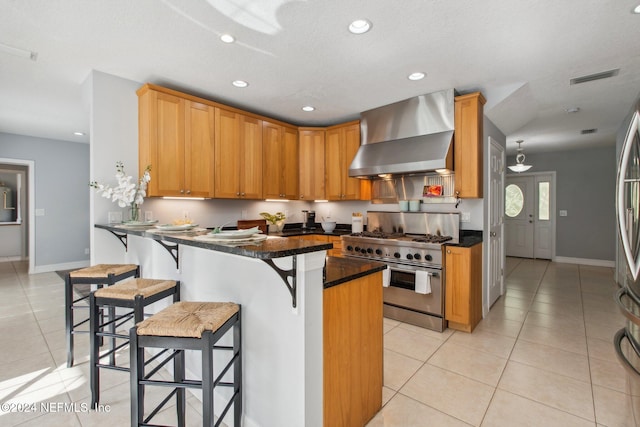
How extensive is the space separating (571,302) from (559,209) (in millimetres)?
3675

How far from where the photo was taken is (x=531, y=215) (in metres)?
7.08

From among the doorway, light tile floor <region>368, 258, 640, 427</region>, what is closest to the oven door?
light tile floor <region>368, 258, 640, 427</region>

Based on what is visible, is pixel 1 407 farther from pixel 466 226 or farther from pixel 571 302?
pixel 571 302

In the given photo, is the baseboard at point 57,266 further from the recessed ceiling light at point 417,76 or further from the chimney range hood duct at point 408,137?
the recessed ceiling light at point 417,76

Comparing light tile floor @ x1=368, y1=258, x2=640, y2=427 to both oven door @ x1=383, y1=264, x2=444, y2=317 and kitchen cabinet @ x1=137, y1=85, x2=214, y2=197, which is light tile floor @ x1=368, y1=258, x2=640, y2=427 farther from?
kitchen cabinet @ x1=137, y1=85, x2=214, y2=197

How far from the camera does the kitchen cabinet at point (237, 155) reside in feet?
11.6

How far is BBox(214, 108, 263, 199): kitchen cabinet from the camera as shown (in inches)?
139

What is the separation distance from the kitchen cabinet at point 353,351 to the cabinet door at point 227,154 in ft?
7.90

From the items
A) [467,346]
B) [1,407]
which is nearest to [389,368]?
[467,346]

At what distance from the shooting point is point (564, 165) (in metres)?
6.64

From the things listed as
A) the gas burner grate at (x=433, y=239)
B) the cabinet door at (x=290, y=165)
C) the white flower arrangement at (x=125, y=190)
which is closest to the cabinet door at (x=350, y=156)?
the cabinet door at (x=290, y=165)

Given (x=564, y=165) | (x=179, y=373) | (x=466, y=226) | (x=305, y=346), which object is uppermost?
(x=564, y=165)

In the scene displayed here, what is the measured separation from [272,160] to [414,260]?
90.2 inches

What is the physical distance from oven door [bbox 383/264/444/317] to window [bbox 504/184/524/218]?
5541mm
